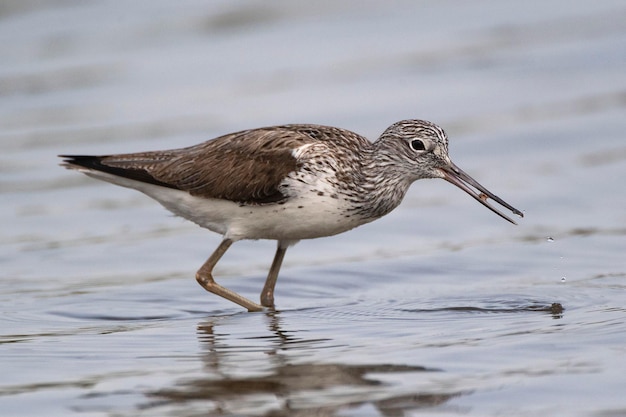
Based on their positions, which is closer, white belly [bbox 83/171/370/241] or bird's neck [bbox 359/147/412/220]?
white belly [bbox 83/171/370/241]

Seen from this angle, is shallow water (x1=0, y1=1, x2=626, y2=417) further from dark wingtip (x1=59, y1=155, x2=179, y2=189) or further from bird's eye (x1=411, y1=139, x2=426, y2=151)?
bird's eye (x1=411, y1=139, x2=426, y2=151)

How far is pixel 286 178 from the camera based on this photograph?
9.99 meters

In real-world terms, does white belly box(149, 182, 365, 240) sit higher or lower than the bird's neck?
lower

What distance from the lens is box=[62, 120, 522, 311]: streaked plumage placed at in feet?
32.8

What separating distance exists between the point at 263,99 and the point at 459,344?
957 cm

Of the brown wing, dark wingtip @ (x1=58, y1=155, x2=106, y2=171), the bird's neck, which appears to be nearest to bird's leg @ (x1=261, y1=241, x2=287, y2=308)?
the brown wing

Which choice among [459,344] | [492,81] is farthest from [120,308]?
[492,81]

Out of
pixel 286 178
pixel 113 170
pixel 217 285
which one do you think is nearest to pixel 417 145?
pixel 286 178

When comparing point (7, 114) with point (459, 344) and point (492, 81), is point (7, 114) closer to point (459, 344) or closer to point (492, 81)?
point (492, 81)

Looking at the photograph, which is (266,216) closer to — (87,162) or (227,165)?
(227,165)

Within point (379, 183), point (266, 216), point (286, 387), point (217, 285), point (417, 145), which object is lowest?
point (286, 387)

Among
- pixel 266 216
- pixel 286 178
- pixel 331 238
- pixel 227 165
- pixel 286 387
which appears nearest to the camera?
pixel 286 387

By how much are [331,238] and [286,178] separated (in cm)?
279

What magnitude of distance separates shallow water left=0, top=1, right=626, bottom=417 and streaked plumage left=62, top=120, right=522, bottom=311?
0.67m
